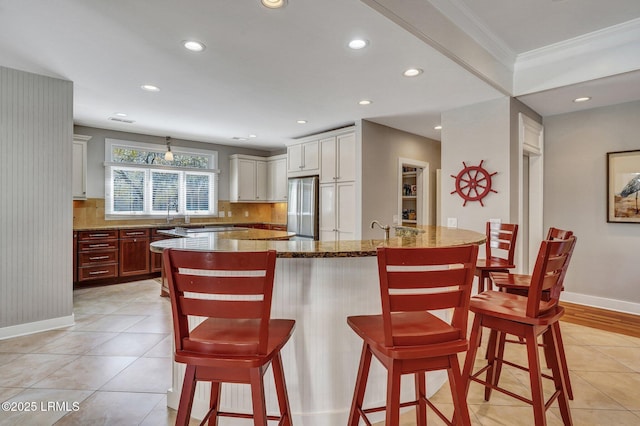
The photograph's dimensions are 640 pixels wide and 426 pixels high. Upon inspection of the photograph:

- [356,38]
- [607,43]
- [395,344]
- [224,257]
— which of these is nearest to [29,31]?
[356,38]

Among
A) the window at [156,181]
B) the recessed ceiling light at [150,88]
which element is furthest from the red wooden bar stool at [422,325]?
the window at [156,181]

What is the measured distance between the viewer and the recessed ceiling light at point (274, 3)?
1.92 metres

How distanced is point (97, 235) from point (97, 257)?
0.33 meters

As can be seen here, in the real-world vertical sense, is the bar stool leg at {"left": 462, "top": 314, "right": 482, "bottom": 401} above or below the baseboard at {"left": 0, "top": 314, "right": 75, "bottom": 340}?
above

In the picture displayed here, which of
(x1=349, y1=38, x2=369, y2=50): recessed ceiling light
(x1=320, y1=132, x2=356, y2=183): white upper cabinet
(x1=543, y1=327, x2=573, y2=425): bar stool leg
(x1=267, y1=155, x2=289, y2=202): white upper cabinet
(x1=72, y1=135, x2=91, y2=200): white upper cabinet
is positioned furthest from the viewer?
(x1=267, y1=155, x2=289, y2=202): white upper cabinet

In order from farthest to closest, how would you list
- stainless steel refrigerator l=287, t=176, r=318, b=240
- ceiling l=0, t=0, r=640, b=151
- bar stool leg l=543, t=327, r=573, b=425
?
stainless steel refrigerator l=287, t=176, r=318, b=240, ceiling l=0, t=0, r=640, b=151, bar stool leg l=543, t=327, r=573, b=425

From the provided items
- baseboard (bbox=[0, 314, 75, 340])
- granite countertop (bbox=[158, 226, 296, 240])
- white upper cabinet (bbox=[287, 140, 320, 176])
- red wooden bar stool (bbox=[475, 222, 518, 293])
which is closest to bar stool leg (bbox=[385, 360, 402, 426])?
Answer: granite countertop (bbox=[158, 226, 296, 240])

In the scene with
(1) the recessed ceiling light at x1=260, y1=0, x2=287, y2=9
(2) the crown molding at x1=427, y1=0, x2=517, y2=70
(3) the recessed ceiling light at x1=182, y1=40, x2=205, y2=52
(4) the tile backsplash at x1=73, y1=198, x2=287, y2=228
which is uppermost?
(2) the crown molding at x1=427, y1=0, x2=517, y2=70

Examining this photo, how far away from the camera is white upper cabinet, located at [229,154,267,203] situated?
669cm

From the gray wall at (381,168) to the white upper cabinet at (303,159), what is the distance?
3.25ft

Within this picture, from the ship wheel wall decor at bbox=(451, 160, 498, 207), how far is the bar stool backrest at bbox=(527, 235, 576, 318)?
6.80ft

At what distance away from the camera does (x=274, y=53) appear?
102 inches

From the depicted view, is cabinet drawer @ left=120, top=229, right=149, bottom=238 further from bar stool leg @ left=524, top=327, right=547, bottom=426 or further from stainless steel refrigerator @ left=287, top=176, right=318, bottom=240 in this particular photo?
bar stool leg @ left=524, top=327, right=547, bottom=426

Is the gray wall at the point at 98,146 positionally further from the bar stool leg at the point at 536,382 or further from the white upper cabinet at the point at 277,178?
the bar stool leg at the point at 536,382
